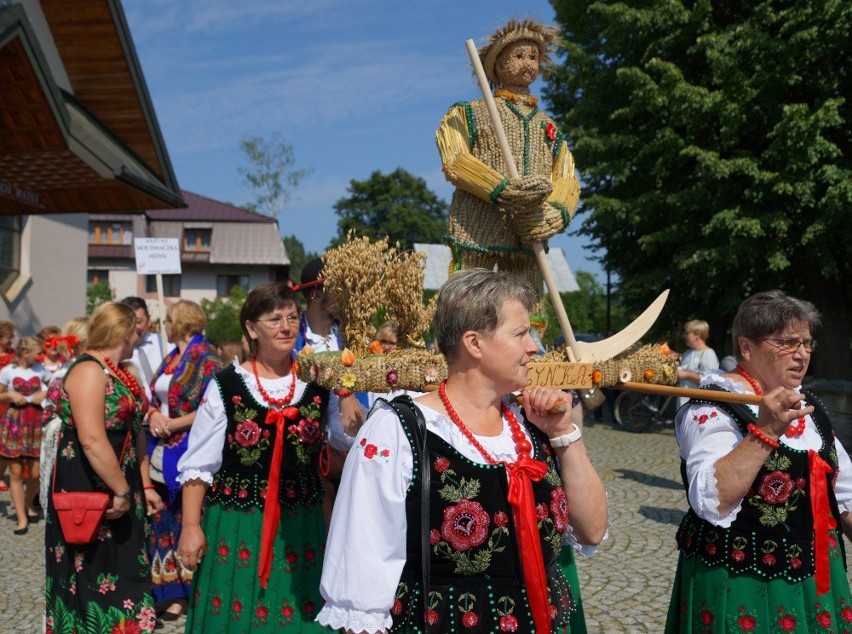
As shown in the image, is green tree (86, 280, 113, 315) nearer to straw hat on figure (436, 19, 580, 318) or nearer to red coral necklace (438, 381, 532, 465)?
straw hat on figure (436, 19, 580, 318)

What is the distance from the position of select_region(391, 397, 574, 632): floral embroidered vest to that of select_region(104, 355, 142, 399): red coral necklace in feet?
8.44

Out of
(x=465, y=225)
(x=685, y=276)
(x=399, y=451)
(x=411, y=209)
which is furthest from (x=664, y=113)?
(x=411, y=209)

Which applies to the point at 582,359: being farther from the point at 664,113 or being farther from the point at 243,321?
the point at 664,113

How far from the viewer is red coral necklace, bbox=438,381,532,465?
2148 millimetres

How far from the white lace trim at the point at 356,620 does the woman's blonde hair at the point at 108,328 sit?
2666 mm

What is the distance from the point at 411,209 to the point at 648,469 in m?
47.4

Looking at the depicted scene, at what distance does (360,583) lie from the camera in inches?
77.4

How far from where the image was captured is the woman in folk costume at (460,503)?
6.61 ft

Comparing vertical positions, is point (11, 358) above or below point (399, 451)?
above

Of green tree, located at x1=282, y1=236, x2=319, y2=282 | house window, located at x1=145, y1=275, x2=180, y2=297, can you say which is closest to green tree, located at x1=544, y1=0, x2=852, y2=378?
house window, located at x1=145, y1=275, x2=180, y2=297

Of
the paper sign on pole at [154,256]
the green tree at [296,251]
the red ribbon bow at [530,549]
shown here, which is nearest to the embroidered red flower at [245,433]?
the red ribbon bow at [530,549]

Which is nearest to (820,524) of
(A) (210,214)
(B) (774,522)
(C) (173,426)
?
(B) (774,522)

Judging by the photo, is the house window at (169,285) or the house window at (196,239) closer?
the house window at (169,285)

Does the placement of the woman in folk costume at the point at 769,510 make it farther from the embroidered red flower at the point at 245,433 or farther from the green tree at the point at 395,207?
the green tree at the point at 395,207
